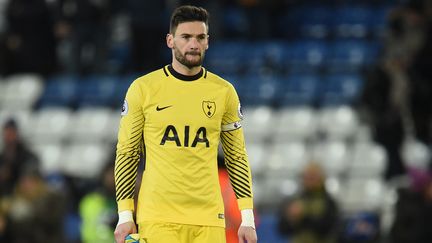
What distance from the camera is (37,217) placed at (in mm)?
13195

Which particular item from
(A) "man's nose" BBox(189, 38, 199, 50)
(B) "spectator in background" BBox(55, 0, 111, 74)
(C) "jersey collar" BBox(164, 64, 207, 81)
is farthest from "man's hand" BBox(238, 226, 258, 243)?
(B) "spectator in background" BBox(55, 0, 111, 74)

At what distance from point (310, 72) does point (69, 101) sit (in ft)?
11.3

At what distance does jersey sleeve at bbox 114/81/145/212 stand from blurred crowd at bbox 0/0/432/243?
3.36 m

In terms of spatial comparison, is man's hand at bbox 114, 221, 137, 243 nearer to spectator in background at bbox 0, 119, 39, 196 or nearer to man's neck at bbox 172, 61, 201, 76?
man's neck at bbox 172, 61, 201, 76

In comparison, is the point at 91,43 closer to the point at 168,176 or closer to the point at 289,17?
the point at 289,17

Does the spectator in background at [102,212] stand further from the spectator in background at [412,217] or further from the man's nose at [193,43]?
the man's nose at [193,43]

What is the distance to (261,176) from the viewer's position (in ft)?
48.4

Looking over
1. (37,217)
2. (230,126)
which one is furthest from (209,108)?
(37,217)

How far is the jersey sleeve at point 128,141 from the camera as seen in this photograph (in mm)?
6926

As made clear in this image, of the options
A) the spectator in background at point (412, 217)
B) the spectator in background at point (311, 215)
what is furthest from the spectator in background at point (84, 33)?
the spectator in background at point (412, 217)

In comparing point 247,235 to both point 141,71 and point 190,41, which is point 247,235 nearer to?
point 190,41

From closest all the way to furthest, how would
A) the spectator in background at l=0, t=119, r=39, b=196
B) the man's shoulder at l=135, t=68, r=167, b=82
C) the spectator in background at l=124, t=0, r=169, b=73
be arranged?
the man's shoulder at l=135, t=68, r=167, b=82 → the spectator in background at l=0, t=119, r=39, b=196 → the spectator in background at l=124, t=0, r=169, b=73

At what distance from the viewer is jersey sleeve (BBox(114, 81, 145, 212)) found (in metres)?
6.93

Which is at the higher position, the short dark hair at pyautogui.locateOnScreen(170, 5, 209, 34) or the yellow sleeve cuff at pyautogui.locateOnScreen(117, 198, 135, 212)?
the short dark hair at pyautogui.locateOnScreen(170, 5, 209, 34)
